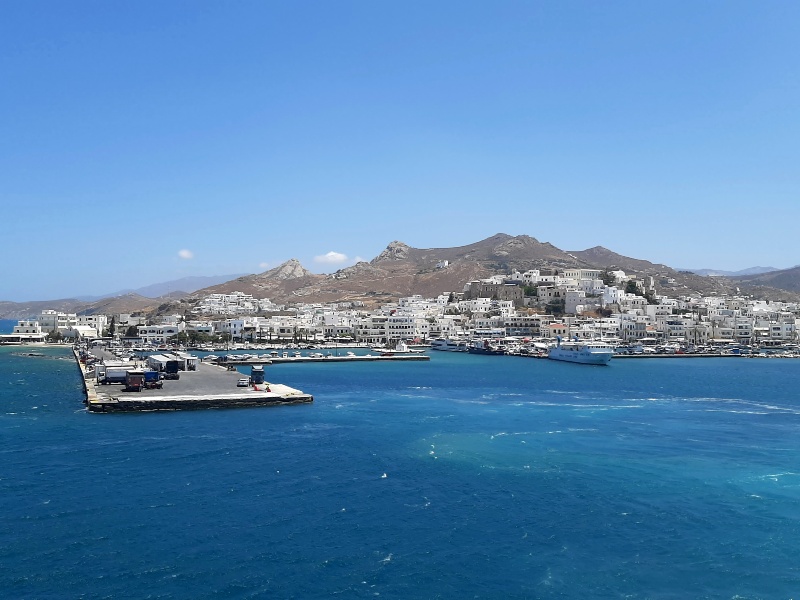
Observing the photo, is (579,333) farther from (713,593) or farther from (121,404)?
(713,593)

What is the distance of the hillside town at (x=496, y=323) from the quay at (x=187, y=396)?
156ft

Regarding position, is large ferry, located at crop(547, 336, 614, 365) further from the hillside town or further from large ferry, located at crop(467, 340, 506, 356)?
the hillside town

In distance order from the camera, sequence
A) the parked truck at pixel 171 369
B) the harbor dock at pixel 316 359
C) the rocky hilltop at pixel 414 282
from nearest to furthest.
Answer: the parked truck at pixel 171 369 < the harbor dock at pixel 316 359 < the rocky hilltop at pixel 414 282

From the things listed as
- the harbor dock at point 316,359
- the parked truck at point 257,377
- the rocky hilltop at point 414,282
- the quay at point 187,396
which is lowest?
the harbor dock at point 316,359

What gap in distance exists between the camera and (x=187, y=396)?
120 feet

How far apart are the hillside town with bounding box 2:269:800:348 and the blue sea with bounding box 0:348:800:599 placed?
61.0 metres

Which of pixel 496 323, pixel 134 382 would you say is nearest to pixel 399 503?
pixel 134 382

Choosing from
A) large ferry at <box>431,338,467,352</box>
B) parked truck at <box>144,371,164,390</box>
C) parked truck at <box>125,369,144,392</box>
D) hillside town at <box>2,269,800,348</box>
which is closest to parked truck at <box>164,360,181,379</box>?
parked truck at <box>144,371,164,390</box>

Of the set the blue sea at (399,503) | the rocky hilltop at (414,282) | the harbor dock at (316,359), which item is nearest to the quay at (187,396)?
the blue sea at (399,503)

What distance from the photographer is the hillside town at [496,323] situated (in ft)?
316

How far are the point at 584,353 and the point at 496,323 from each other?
33.5 metres

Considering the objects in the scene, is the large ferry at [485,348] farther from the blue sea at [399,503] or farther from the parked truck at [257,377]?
the blue sea at [399,503]

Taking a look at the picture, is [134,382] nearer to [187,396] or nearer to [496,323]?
[187,396]

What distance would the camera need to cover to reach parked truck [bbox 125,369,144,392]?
38781 mm
